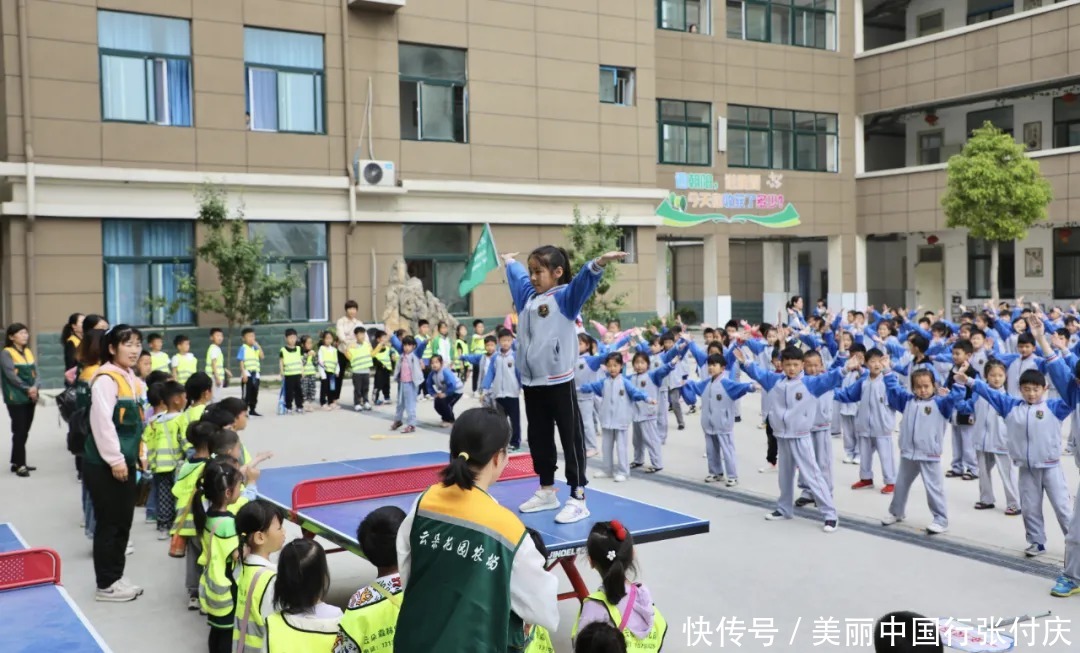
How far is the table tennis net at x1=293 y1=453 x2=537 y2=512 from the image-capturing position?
275 inches

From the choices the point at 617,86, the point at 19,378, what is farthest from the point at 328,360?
the point at 617,86

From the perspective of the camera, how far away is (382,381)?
18266 mm

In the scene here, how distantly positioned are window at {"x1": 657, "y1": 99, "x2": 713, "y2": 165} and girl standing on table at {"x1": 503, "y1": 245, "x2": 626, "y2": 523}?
914 inches

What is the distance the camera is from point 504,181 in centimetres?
2436

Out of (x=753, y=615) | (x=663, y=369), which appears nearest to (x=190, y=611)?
(x=753, y=615)

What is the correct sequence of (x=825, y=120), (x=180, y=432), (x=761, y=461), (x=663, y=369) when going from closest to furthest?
(x=180, y=432) → (x=663, y=369) → (x=761, y=461) → (x=825, y=120)

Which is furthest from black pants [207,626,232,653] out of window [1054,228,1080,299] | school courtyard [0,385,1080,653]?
window [1054,228,1080,299]

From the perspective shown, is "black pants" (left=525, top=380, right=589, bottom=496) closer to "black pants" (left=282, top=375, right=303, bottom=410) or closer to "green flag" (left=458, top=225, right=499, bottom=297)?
"black pants" (left=282, top=375, right=303, bottom=410)

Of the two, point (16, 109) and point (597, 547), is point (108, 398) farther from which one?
point (16, 109)

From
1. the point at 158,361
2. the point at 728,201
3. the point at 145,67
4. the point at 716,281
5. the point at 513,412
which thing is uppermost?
the point at 145,67

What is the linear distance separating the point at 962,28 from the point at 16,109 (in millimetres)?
24149

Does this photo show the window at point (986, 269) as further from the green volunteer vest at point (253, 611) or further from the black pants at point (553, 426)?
the green volunteer vest at point (253, 611)

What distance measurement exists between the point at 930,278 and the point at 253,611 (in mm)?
32126

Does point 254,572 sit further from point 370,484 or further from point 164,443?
point 164,443
